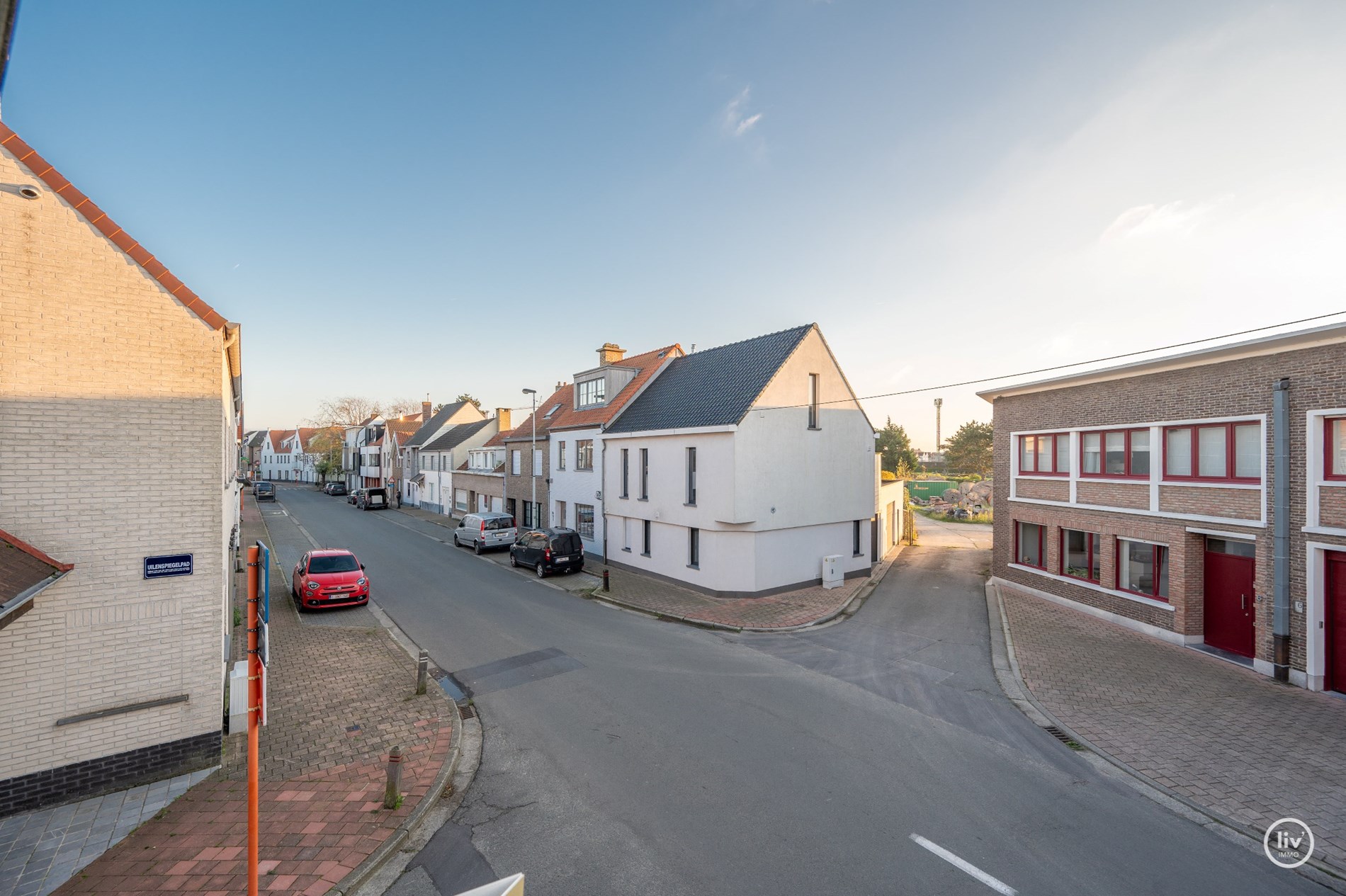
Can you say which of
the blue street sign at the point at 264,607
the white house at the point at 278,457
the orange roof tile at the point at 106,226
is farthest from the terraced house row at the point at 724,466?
the white house at the point at 278,457

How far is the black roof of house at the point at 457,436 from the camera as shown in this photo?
1761 inches

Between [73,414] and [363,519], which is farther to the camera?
[363,519]

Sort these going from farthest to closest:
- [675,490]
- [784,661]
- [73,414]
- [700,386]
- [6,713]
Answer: [700,386]
[675,490]
[784,661]
[73,414]
[6,713]

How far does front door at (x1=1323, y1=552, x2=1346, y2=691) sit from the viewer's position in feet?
36.5

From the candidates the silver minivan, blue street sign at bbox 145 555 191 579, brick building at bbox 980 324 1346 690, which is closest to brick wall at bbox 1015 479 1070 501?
brick building at bbox 980 324 1346 690

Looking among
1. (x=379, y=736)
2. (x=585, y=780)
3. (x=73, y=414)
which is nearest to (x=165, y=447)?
(x=73, y=414)

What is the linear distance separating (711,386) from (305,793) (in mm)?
16306

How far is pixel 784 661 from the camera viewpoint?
41.9 feet

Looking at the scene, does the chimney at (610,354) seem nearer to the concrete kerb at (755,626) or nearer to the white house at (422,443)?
the concrete kerb at (755,626)

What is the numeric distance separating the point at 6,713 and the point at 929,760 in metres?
11.3

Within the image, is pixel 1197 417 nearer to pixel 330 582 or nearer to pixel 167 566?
pixel 167 566

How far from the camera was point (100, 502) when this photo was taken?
23.2 ft

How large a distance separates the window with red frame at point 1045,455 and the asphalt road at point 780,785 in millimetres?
7414

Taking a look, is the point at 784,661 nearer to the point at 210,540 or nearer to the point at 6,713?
the point at 210,540
